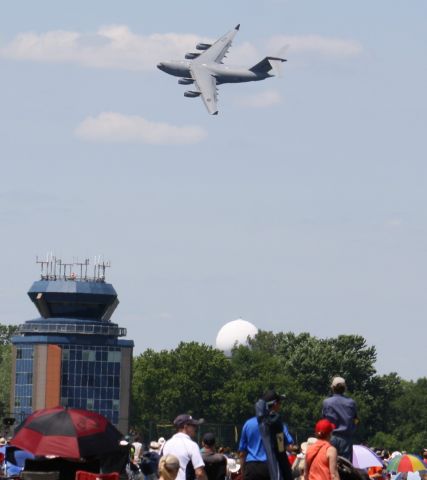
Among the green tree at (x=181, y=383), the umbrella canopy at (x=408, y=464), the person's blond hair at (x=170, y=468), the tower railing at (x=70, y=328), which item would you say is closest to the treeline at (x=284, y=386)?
the green tree at (x=181, y=383)

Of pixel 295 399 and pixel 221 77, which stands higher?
pixel 221 77

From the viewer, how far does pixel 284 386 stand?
14800 cm

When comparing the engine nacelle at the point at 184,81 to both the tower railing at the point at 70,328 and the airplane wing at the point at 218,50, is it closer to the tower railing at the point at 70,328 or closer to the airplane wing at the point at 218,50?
the airplane wing at the point at 218,50

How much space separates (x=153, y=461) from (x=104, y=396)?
125 metres

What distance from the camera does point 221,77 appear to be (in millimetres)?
121500

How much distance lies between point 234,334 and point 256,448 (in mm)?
167690

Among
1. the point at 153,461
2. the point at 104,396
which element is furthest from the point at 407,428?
the point at 153,461

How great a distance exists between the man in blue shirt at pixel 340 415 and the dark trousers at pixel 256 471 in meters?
1.04

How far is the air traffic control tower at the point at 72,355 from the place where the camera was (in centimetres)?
15050

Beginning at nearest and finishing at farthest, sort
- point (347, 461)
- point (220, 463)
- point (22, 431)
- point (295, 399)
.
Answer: point (347, 461)
point (22, 431)
point (220, 463)
point (295, 399)

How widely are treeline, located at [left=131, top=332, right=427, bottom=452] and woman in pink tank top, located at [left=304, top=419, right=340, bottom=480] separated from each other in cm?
12230

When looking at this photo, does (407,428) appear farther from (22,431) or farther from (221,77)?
(22,431)

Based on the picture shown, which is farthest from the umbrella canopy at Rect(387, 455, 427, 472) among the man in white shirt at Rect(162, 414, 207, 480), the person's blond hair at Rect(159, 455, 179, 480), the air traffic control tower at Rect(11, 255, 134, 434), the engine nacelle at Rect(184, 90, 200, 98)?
the air traffic control tower at Rect(11, 255, 134, 434)

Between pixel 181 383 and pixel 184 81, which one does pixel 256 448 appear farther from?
pixel 181 383
